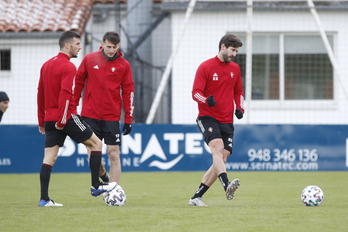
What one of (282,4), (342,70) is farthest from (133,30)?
(342,70)

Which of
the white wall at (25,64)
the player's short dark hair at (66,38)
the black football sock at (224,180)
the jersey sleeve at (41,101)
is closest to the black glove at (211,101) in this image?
the black football sock at (224,180)

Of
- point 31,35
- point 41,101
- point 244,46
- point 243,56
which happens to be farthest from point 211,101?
point 31,35

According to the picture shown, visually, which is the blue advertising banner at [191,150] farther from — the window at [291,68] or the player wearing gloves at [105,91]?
the player wearing gloves at [105,91]

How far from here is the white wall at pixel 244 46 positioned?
1808 cm

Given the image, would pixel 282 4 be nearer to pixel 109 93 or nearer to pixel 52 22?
pixel 52 22

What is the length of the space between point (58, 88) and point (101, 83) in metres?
0.74

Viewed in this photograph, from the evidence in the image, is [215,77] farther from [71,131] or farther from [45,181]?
[45,181]

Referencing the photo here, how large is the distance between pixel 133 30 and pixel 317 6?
515cm

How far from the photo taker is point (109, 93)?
8.54m

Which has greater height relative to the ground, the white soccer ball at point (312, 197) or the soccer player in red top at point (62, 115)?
the soccer player in red top at point (62, 115)

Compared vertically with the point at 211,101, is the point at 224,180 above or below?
below

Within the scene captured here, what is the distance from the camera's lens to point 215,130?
7977 millimetres

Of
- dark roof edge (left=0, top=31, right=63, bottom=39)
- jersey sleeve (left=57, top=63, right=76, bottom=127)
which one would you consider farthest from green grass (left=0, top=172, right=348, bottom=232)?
dark roof edge (left=0, top=31, right=63, bottom=39)

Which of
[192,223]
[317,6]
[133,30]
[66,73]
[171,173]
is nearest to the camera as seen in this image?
[192,223]
